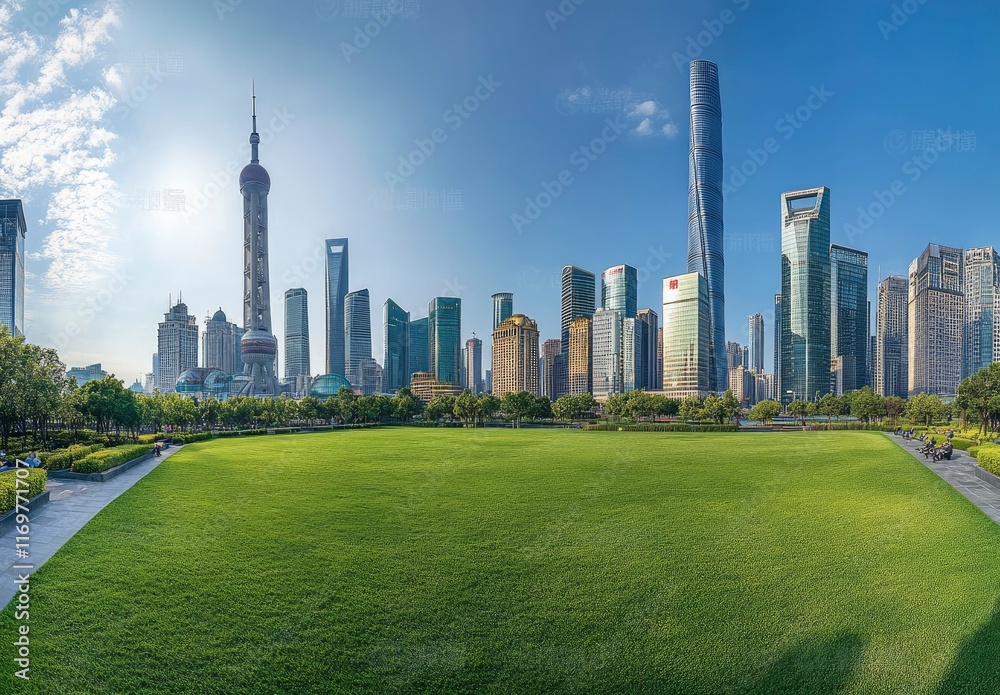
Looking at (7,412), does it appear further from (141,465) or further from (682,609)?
(682,609)

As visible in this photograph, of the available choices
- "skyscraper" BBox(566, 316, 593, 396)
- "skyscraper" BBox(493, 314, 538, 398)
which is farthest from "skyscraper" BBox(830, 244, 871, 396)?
"skyscraper" BBox(493, 314, 538, 398)

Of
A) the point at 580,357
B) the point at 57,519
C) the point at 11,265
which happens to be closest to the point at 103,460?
the point at 57,519

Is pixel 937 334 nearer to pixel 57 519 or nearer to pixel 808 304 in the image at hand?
pixel 808 304

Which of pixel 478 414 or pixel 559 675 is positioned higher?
pixel 559 675

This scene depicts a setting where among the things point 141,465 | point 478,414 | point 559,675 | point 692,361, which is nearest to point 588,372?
point 692,361

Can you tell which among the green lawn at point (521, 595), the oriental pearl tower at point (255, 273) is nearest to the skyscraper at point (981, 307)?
the green lawn at point (521, 595)

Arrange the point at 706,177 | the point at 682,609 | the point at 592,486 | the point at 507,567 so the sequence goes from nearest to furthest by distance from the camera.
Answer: the point at 682,609 < the point at 507,567 < the point at 592,486 < the point at 706,177

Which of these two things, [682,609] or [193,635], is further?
[682,609]
